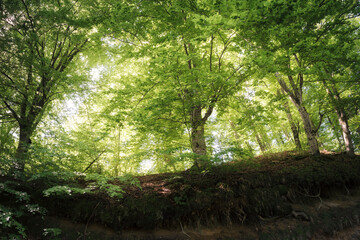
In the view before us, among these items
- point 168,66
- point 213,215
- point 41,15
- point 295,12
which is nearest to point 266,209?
point 213,215

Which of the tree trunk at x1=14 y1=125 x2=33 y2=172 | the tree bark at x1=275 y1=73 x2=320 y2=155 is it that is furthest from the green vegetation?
the tree bark at x1=275 y1=73 x2=320 y2=155

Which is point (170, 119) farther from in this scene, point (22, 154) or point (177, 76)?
point (22, 154)

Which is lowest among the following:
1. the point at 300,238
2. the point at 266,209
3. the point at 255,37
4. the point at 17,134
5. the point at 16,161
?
the point at 300,238

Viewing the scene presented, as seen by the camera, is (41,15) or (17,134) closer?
(41,15)

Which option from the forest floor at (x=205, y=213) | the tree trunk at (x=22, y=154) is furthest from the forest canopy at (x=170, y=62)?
the forest floor at (x=205, y=213)

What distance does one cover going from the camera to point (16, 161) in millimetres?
4023

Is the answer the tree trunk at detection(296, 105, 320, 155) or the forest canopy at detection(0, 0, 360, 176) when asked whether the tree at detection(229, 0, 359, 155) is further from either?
the tree trunk at detection(296, 105, 320, 155)

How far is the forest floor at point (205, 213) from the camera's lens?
4.33 m

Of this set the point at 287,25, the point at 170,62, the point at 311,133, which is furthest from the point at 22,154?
the point at 311,133

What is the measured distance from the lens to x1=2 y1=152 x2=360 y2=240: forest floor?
433cm

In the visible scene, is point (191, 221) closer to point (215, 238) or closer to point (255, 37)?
point (215, 238)

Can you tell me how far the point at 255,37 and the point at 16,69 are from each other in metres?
7.86

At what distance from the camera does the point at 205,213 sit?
453 cm

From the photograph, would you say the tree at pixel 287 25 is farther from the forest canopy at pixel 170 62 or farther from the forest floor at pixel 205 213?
the forest floor at pixel 205 213
